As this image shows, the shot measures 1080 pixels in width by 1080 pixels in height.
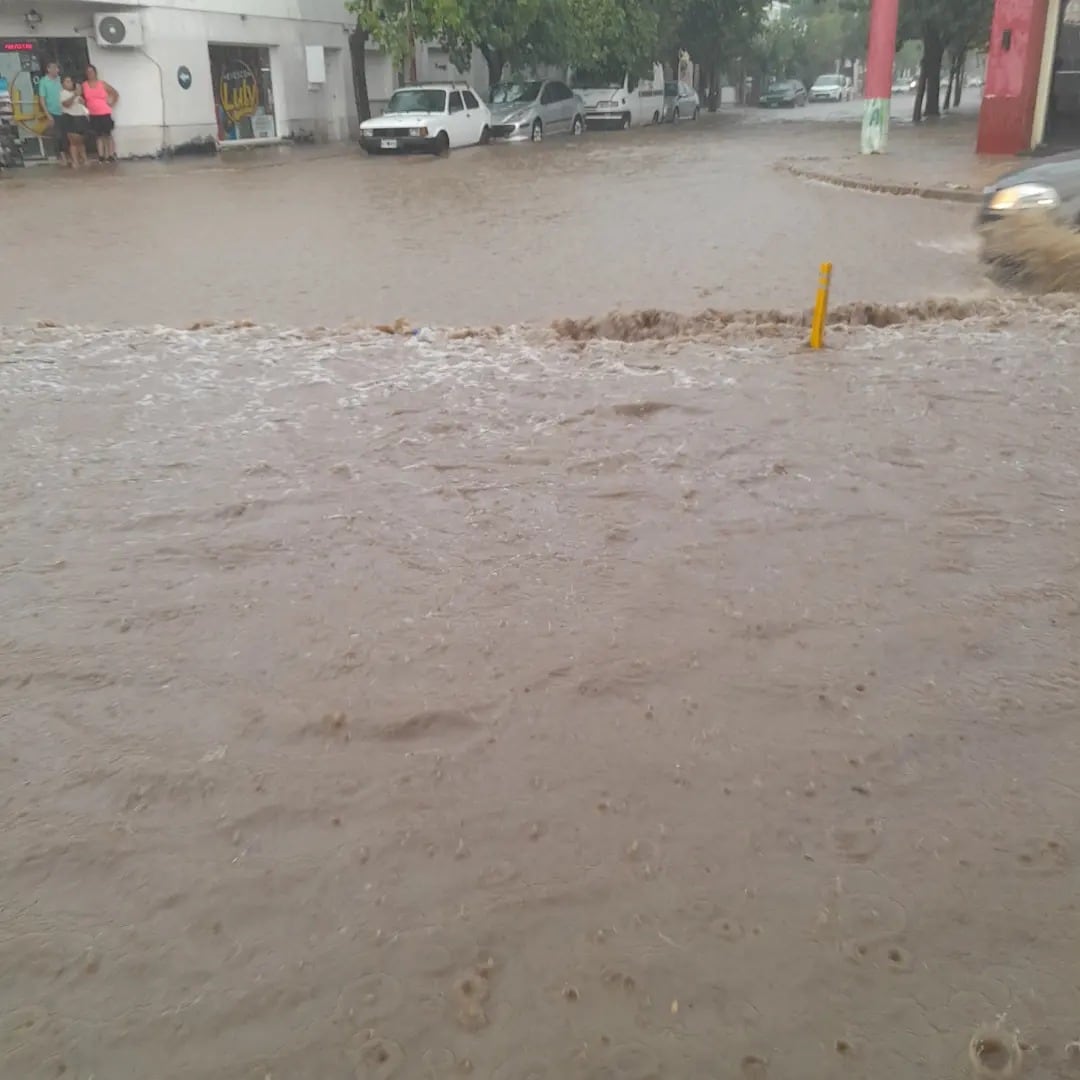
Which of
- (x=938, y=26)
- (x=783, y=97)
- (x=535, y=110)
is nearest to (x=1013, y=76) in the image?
(x=535, y=110)

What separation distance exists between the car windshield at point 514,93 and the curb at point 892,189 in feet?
39.1

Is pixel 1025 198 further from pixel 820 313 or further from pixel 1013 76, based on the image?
pixel 1013 76

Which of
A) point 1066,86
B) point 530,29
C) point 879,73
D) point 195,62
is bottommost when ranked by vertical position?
point 1066,86

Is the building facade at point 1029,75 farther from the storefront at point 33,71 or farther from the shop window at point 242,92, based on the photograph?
the storefront at point 33,71

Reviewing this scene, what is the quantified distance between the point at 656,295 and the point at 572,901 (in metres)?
6.80

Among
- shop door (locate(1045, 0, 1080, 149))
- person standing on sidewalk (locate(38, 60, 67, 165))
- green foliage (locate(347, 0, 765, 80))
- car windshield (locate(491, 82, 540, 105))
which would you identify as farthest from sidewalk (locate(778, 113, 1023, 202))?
person standing on sidewalk (locate(38, 60, 67, 165))

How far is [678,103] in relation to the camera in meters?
36.4

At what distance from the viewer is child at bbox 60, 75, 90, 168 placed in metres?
20.5

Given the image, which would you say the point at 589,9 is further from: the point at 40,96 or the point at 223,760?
the point at 223,760

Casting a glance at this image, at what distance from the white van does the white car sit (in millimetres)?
6884

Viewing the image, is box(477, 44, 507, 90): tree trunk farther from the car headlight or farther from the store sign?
the car headlight

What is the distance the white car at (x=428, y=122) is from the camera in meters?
22.2

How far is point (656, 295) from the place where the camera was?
844 cm

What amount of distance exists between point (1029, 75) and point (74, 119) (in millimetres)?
17509
